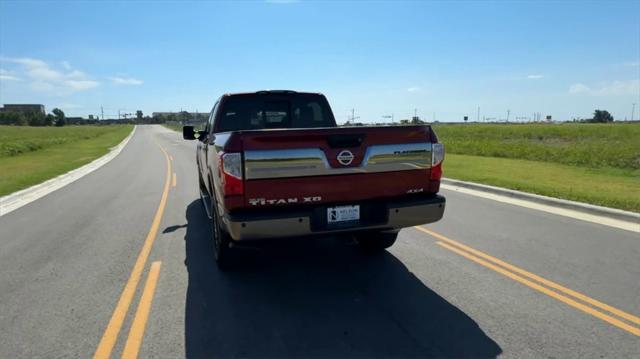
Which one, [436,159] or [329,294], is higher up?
[436,159]

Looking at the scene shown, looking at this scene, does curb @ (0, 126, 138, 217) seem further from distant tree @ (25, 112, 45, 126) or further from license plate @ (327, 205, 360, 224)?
distant tree @ (25, 112, 45, 126)

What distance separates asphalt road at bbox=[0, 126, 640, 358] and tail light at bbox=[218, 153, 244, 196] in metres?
1.16

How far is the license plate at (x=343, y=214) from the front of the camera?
4277 millimetres

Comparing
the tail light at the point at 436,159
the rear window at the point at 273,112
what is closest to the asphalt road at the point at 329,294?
the tail light at the point at 436,159

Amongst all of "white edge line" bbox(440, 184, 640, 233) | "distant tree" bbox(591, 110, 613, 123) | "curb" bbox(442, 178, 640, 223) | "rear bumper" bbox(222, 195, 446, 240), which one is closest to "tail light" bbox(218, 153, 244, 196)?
"rear bumper" bbox(222, 195, 446, 240)

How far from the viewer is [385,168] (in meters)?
4.40

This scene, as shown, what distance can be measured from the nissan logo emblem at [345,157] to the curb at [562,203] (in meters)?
6.18

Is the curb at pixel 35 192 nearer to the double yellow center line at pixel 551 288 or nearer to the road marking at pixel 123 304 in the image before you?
the road marking at pixel 123 304

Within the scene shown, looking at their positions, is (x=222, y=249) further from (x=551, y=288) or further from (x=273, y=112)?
(x=551, y=288)

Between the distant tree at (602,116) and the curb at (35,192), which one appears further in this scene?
the distant tree at (602,116)

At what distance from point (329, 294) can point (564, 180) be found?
1048 cm

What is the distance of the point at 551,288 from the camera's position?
4.55 m

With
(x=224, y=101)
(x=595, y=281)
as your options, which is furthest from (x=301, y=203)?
(x=595, y=281)

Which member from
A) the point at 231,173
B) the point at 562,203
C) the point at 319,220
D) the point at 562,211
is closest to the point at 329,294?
the point at 319,220
